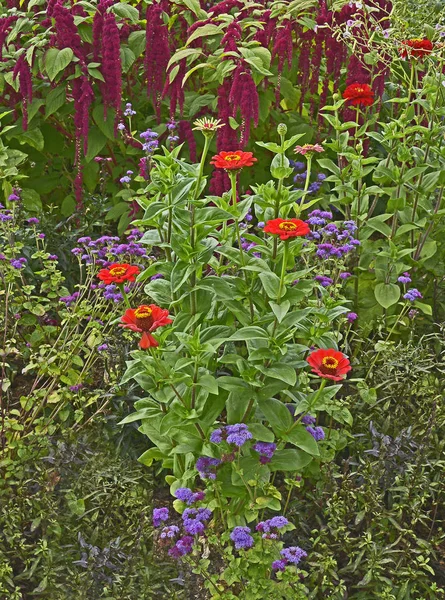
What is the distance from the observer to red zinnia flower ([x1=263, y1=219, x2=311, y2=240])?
7.38ft

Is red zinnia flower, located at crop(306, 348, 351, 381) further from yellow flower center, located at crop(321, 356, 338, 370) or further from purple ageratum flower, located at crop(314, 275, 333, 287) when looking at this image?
purple ageratum flower, located at crop(314, 275, 333, 287)

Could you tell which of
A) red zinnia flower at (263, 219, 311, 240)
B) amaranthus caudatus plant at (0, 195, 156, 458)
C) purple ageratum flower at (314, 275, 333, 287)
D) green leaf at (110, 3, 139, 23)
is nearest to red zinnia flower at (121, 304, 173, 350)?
red zinnia flower at (263, 219, 311, 240)

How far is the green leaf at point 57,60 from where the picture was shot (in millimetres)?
3641

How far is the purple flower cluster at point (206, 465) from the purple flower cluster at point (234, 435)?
0.34 feet

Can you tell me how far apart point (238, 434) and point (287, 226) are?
1.89 ft

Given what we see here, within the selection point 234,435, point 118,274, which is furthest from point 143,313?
point 234,435

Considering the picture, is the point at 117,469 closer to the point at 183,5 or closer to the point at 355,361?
the point at 355,361

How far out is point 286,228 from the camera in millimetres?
2283

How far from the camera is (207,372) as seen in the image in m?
2.54

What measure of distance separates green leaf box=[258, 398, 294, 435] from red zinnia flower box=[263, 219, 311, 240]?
0.55m

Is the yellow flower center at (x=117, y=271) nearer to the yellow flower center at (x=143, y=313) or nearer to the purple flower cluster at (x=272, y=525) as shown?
the yellow flower center at (x=143, y=313)

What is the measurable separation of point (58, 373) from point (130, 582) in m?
0.90

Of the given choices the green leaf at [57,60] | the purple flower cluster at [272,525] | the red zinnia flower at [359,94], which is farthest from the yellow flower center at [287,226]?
the green leaf at [57,60]

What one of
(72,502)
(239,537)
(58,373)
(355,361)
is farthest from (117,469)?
(355,361)
